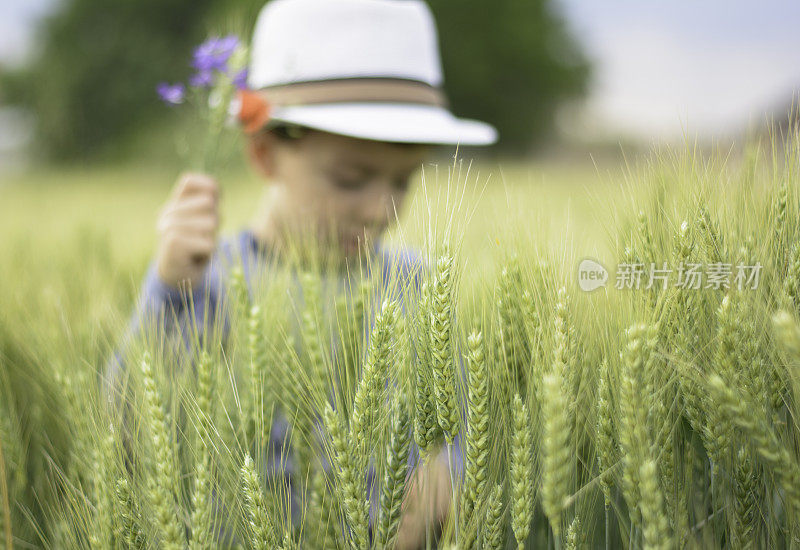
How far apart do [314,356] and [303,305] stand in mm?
190

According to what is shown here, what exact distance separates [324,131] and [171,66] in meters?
16.6

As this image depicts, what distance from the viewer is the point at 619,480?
24.0 inches

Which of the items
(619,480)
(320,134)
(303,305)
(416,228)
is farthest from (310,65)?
(619,480)

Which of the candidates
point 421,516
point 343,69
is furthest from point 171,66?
point 421,516

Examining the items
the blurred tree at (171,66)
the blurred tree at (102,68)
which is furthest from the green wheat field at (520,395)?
the blurred tree at (102,68)

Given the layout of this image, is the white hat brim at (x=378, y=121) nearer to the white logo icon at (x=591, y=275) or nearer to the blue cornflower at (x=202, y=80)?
the blue cornflower at (x=202, y=80)

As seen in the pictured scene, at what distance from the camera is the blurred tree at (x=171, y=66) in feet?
51.3

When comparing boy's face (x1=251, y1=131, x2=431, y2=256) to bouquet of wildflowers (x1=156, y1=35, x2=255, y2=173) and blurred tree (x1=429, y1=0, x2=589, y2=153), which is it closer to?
bouquet of wildflowers (x1=156, y1=35, x2=255, y2=173)

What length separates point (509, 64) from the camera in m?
16.6

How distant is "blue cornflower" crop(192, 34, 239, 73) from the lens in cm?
121

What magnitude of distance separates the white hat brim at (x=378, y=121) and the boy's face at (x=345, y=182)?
0.18 feet

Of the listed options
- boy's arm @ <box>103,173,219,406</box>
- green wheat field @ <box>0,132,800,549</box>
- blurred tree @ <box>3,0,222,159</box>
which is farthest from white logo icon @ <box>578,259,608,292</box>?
blurred tree @ <box>3,0,222,159</box>

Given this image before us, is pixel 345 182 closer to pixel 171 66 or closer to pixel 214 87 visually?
pixel 214 87

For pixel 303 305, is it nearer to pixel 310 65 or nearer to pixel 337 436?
pixel 337 436
